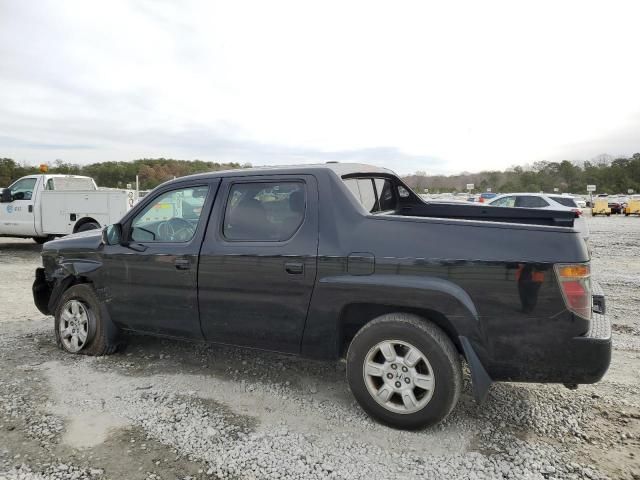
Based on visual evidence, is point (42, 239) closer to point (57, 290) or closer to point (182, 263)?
point (57, 290)

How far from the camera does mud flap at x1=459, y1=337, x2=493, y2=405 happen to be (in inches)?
115

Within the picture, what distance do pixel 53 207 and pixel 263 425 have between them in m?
11.1

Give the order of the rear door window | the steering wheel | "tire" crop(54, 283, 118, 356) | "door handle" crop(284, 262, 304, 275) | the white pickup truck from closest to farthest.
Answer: "door handle" crop(284, 262, 304, 275)
the rear door window
the steering wheel
"tire" crop(54, 283, 118, 356)
the white pickup truck

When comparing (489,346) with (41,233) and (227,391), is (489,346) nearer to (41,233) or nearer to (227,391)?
(227,391)

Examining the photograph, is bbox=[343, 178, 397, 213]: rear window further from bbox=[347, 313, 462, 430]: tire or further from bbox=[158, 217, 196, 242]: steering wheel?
bbox=[158, 217, 196, 242]: steering wheel

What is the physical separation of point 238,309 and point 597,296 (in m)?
2.69

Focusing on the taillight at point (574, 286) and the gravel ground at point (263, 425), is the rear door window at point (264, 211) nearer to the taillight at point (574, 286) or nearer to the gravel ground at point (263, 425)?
the gravel ground at point (263, 425)

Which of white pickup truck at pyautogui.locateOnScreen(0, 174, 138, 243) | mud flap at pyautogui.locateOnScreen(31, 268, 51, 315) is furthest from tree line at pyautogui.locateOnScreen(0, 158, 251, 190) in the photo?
mud flap at pyautogui.locateOnScreen(31, 268, 51, 315)

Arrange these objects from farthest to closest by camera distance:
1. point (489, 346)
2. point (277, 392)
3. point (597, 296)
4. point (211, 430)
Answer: point (277, 392)
point (597, 296)
point (211, 430)
point (489, 346)

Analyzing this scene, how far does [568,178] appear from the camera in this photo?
90.4 metres

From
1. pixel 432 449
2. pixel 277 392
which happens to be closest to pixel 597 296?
pixel 432 449

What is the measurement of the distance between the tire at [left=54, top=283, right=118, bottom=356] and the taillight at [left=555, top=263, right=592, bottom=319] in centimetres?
380

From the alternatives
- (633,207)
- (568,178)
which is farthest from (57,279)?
(568,178)

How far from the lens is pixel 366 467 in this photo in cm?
273
